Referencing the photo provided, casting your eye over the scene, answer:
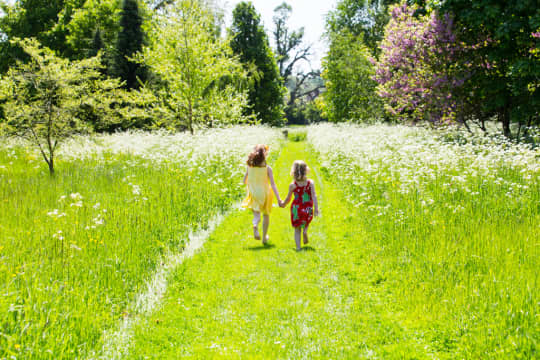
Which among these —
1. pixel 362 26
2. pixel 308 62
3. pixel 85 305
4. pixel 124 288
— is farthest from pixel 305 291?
pixel 308 62

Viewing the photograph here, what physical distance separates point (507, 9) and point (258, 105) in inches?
1048

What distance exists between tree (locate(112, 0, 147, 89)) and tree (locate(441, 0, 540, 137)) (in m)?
22.9

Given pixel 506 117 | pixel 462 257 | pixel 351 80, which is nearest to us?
pixel 462 257

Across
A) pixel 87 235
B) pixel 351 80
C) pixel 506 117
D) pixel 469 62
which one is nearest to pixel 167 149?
pixel 87 235

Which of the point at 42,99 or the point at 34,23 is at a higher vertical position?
the point at 34,23

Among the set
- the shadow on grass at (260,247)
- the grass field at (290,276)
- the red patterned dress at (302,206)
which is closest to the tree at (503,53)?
the grass field at (290,276)

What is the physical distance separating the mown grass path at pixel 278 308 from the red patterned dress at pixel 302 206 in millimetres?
542

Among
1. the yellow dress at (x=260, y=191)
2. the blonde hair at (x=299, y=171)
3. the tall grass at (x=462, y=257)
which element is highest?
the blonde hair at (x=299, y=171)

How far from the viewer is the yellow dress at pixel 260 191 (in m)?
7.50

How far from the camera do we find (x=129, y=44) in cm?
2823

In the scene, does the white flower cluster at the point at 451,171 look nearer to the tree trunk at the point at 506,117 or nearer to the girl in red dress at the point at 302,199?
the girl in red dress at the point at 302,199

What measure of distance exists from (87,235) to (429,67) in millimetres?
15222

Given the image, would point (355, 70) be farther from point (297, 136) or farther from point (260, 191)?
point (260, 191)

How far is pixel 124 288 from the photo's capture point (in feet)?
15.5
